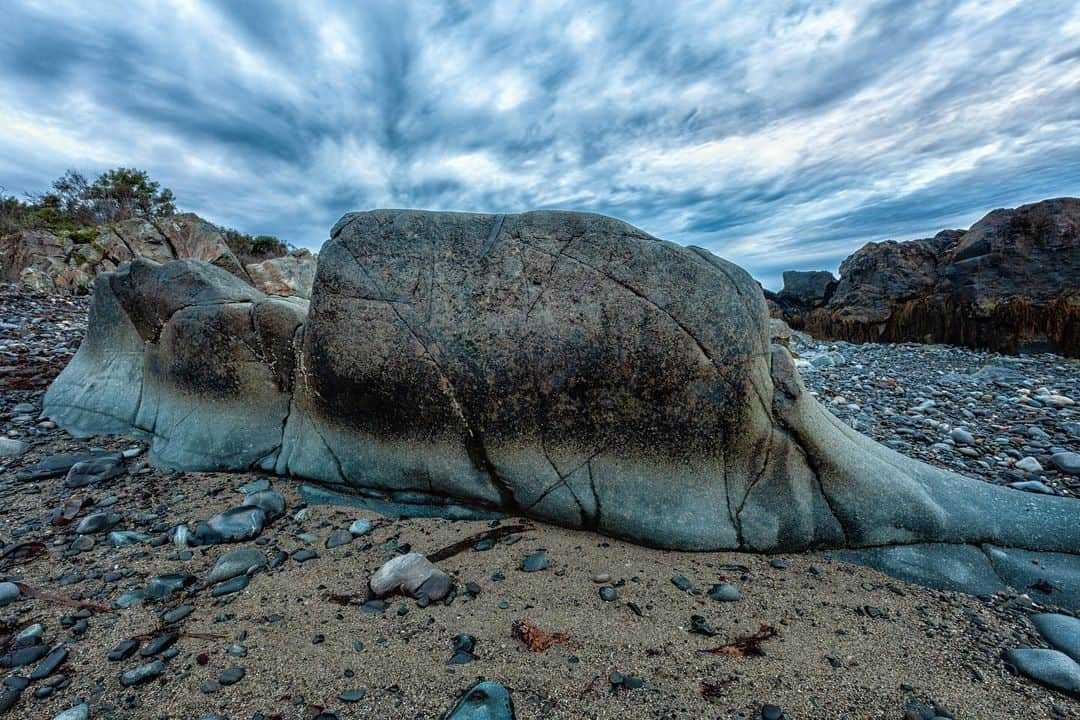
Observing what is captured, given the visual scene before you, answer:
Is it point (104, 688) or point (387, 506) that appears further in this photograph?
point (387, 506)

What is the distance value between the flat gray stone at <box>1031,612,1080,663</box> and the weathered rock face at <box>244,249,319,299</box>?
15.8 metres

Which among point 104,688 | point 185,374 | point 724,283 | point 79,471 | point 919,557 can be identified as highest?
point 724,283

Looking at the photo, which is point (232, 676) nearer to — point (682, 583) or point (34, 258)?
point (682, 583)

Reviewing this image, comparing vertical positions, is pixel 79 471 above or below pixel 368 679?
above

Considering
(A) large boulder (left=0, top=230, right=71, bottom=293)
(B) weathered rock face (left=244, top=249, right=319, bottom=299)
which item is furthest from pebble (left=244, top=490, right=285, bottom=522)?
(A) large boulder (left=0, top=230, right=71, bottom=293)

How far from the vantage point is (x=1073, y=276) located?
43.0 ft

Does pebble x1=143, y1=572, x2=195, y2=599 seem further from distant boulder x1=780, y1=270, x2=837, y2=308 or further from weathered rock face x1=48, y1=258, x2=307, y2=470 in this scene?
distant boulder x1=780, y1=270, x2=837, y2=308

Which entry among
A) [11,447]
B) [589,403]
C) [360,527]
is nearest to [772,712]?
[589,403]

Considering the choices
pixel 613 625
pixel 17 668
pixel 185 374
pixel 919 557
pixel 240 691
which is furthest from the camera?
pixel 185 374

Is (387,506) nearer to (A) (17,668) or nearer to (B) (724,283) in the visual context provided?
(A) (17,668)

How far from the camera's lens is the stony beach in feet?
5.96

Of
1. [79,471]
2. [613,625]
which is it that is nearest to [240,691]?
[613,625]

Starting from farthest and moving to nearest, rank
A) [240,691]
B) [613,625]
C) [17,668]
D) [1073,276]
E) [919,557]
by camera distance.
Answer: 1. [1073,276]
2. [919,557]
3. [613,625]
4. [17,668]
5. [240,691]

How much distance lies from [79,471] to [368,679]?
3.32m
